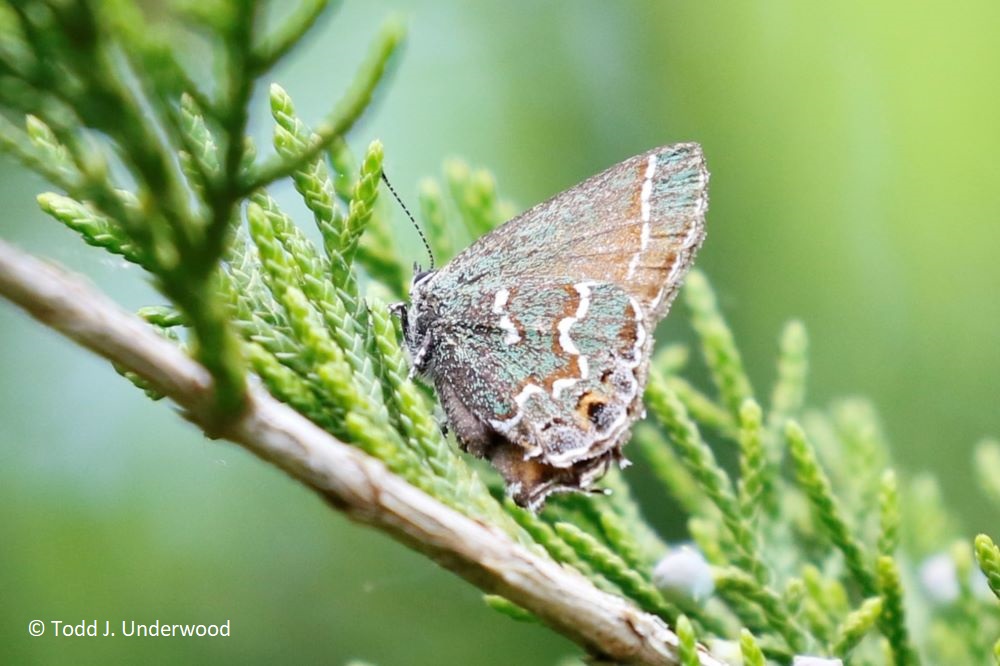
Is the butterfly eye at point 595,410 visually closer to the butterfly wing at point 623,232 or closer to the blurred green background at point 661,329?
the butterfly wing at point 623,232

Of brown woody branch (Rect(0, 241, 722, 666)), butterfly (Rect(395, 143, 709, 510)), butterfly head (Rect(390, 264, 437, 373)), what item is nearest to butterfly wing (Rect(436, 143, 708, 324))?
butterfly (Rect(395, 143, 709, 510))

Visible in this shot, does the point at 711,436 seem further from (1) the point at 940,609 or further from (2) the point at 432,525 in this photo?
(2) the point at 432,525

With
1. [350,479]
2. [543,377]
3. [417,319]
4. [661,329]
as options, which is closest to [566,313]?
[543,377]

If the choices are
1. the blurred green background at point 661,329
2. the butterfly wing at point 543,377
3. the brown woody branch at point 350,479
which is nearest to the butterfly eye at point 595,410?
the butterfly wing at point 543,377

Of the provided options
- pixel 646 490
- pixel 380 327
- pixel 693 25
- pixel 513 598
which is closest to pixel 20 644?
pixel 646 490

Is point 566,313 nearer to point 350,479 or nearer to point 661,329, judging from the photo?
point 350,479

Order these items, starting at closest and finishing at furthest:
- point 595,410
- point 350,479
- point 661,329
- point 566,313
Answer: point 350,479
point 595,410
point 566,313
point 661,329
